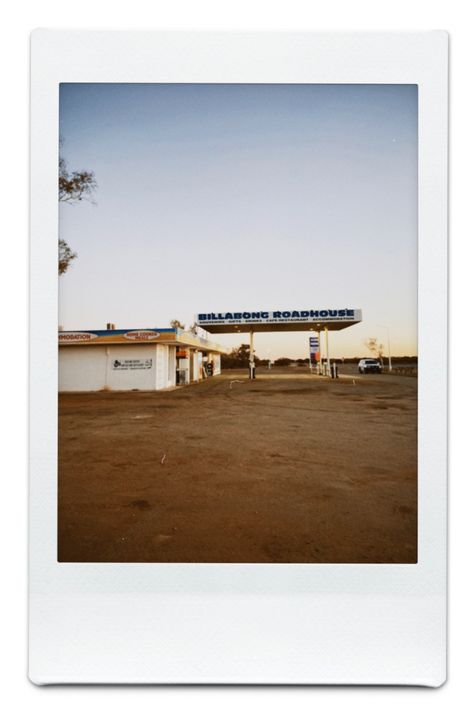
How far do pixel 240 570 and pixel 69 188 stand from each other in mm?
2673

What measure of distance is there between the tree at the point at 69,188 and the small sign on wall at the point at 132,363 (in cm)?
897

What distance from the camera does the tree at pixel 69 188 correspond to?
2348 millimetres

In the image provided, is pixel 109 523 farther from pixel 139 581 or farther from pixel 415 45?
pixel 415 45

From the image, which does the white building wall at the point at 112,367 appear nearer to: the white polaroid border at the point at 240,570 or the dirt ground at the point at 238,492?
the dirt ground at the point at 238,492

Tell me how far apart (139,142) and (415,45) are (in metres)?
1.87

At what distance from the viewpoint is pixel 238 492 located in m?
2.98

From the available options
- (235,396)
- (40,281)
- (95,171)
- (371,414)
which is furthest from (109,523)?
(235,396)

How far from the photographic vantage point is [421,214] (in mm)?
2199

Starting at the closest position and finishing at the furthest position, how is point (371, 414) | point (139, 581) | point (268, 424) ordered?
point (139, 581) < point (268, 424) < point (371, 414)

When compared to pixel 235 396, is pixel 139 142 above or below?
above

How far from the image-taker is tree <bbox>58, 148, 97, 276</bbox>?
2348mm

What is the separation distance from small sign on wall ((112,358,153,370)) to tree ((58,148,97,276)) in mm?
8970

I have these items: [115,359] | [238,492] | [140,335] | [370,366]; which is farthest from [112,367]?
[370,366]

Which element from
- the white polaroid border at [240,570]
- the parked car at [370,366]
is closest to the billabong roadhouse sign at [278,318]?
the parked car at [370,366]
